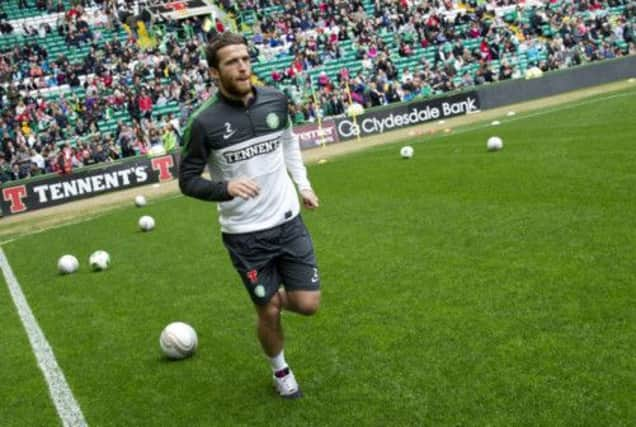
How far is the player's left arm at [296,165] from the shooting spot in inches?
255

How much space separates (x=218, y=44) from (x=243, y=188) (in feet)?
3.27

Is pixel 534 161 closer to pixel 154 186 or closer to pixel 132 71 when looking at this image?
pixel 154 186

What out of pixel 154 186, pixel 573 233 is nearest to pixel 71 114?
pixel 154 186

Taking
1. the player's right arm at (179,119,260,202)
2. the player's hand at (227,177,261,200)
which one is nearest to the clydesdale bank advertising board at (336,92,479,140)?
the player's right arm at (179,119,260,202)

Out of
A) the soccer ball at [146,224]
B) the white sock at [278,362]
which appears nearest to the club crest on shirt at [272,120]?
the white sock at [278,362]

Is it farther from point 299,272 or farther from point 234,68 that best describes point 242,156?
point 299,272

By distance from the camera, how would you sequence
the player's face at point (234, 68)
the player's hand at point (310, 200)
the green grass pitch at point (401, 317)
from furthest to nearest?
the player's hand at point (310, 200) < the green grass pitch at point (401, 317) < the player's face at point (234, 68)

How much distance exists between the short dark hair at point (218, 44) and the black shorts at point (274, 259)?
1240mm

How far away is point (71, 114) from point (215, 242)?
78.1 feet

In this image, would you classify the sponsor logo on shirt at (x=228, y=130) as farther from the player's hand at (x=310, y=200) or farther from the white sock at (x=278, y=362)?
the white sock at (x=278, y=362)

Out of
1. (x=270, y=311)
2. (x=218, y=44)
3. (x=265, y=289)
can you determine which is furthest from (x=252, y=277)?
(x=218, y=44)

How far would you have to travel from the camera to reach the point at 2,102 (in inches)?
1406

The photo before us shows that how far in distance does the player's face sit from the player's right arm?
1.16 feet

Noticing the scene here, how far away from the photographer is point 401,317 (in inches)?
315
